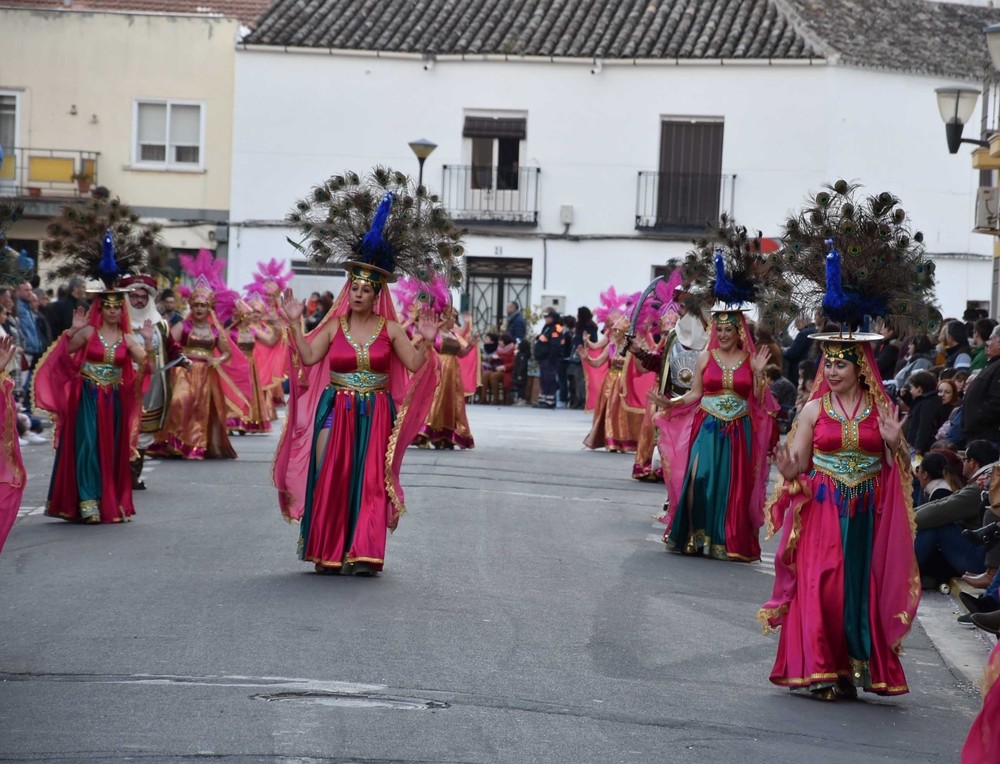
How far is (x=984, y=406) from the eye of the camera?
515 inches

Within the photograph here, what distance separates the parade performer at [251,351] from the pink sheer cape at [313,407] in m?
9.98

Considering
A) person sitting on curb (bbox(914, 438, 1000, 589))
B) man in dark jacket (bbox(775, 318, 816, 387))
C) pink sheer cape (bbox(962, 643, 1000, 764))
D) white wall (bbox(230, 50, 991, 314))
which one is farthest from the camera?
white wall (bbox(230, 50, 991, 314))

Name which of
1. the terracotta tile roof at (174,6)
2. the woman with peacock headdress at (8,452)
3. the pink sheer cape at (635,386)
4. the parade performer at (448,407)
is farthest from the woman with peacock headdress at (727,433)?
the terracotta tile roof at (174,6)

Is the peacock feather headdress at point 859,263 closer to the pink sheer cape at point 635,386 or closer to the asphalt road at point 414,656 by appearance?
the asphalt road at point 414,656

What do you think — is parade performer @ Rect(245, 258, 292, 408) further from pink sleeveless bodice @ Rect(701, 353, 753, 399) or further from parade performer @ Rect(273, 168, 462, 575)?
parade performer @ Rect(273, 168, 462, 575)

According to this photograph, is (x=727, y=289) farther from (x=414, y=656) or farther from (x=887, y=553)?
(x=414, y=656)

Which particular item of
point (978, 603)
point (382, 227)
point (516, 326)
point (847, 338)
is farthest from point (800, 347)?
point (978, 603)

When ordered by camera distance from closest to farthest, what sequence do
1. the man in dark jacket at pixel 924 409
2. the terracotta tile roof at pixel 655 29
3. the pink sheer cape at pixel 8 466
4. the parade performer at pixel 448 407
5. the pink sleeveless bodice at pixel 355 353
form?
the pink sheer cape at pixel 8 466 → the pink sleeveless bodice at pixel 355 353 → the man in dark jacket at pixel 924 409 → the parade performer at pixel 448 407 → the terracotta tile roof at pixel 655 29

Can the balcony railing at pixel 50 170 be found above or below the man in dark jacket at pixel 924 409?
above

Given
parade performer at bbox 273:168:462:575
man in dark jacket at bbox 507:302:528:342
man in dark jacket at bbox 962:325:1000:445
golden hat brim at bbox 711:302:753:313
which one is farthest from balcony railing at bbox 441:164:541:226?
parade performer at bbox 273:168:462:575

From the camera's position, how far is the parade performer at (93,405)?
13.2 metres

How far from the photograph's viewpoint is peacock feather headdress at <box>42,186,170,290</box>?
1385 cm

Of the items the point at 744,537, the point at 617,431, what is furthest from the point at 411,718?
the point at 617,431

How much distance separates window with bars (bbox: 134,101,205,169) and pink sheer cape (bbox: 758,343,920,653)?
102ft
